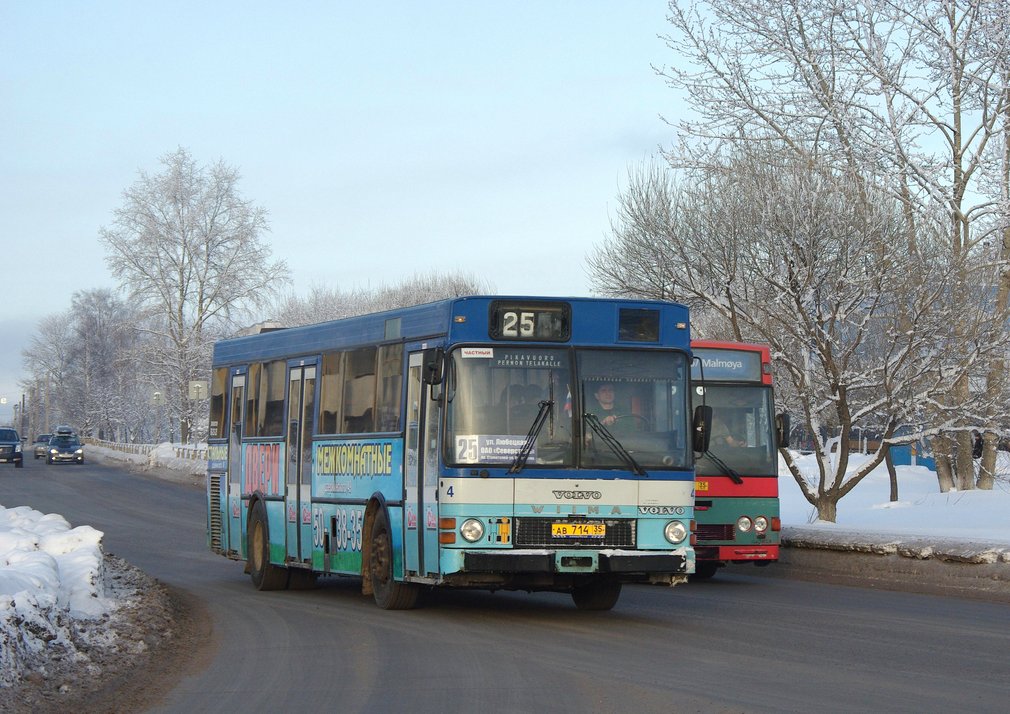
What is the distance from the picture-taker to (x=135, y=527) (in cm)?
3144

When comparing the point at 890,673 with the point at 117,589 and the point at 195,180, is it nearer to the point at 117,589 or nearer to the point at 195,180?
the point at 117,589

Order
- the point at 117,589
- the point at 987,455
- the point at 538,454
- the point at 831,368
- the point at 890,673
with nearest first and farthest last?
1. the point at 890,673
2. the point at 538,454
3. the point at 117,589
4. the point at 831,368
5. the point at 987,455

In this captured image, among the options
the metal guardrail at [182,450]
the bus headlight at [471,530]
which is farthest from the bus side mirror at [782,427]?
the metal guardrail at [182,450]

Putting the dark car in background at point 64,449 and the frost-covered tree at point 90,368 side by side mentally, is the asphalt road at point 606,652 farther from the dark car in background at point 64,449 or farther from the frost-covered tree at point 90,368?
the frost-covered tree at point 90,368

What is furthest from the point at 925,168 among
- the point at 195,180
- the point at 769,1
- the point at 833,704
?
the point at 195,180

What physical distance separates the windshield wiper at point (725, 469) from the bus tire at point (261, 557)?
18.3 feet

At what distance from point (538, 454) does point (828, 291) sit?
40.5 feet

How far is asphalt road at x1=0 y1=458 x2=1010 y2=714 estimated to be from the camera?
927cm

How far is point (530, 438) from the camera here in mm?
13398

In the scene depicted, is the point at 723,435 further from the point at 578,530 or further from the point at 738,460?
the point at 578,530

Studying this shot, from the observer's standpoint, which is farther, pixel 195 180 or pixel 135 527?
pixel 195 180

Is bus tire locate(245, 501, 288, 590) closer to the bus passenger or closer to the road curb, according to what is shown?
the bus passenger

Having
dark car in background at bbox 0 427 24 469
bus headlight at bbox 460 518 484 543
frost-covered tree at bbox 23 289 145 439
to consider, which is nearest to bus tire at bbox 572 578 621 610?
bus headlight at bbox 460 518 484 543

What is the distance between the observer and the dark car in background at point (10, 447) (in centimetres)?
7044
